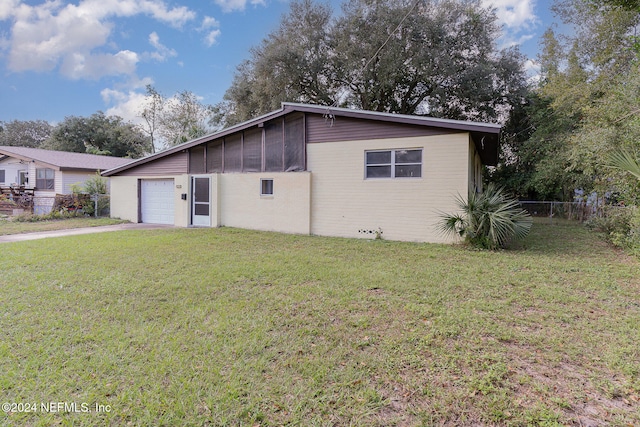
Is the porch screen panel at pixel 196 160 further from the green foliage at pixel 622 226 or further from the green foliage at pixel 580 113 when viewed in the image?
the green foliage at pixel 622 226

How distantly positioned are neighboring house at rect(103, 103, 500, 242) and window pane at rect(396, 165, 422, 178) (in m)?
0.03

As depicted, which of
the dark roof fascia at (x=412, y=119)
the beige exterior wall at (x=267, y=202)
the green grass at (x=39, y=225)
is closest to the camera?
the dark roof fascia at (x=412, y=119)

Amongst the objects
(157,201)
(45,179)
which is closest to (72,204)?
(157,201)

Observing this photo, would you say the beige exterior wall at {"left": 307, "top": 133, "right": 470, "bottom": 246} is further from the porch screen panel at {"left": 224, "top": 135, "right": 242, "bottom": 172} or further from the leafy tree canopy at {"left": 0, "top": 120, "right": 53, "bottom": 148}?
the leafy tree canopy at {"left": 0, "top": 120, "right": 53, "bottom": 148}

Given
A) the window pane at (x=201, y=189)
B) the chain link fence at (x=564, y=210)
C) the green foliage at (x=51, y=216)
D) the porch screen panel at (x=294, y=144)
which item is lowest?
the green foliage at (x=51, y=216)

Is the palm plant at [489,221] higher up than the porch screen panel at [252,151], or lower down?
lower down

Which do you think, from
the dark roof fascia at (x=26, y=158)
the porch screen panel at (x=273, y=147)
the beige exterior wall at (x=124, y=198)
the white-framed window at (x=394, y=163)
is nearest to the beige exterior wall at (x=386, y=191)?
the white-framed window at (x=394, y=163)

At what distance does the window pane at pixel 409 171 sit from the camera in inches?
369

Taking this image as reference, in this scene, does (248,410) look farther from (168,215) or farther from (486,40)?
(486,40)

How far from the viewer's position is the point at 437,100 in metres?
18.9

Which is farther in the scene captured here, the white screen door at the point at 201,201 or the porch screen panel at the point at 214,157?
the white screen door at the point at 201,201

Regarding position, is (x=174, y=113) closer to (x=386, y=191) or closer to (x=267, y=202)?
(x=267, y=202)

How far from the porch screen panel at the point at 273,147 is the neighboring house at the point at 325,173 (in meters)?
0.04

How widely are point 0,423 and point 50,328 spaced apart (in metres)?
1.58
